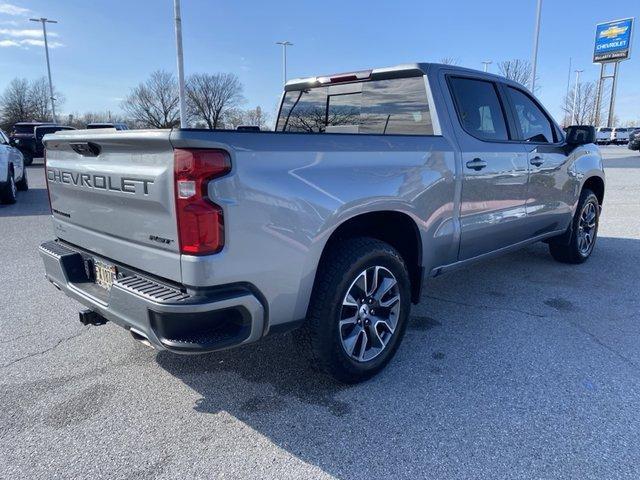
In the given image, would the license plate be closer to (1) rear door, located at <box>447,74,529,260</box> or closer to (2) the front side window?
(1) rear door, located at <box>447,74,529,260</box>

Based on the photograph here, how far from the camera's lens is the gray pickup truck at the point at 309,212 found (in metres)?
2.20

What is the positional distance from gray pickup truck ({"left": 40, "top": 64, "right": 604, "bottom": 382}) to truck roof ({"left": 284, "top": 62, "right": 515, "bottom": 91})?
12 millimetres

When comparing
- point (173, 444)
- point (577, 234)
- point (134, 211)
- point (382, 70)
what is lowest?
point (173, 444)

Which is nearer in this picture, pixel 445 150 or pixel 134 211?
pixel 134 211

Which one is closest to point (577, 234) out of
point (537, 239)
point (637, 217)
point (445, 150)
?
point (537, 239)

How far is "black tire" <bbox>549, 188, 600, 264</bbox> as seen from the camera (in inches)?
215

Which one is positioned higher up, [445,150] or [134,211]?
[445,150]

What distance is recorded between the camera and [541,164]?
14.6ft

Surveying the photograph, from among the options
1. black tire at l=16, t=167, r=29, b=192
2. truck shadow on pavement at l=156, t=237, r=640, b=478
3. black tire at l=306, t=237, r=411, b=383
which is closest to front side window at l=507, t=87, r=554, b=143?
truck shadow on pavement at l=156, t=237, r=640, b=478

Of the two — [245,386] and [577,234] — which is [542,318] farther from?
[245,386]

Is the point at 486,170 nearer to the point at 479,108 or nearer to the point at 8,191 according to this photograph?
the point at 479,108

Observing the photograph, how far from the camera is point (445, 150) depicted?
10.9 ft

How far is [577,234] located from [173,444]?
15.9 ft

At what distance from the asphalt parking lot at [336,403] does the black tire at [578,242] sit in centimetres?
134
